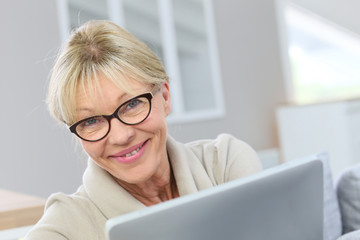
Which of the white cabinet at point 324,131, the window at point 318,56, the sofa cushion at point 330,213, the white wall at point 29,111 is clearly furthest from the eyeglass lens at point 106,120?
the window at point 318,56

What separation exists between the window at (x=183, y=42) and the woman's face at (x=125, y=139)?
4069mm

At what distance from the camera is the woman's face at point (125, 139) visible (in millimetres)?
1256

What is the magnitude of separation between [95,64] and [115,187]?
31cm

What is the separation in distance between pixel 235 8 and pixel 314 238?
18.5 ft

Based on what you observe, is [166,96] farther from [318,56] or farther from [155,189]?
[318,56]

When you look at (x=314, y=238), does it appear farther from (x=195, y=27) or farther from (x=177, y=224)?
(x=195, y=27)

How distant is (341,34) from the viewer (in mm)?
7410

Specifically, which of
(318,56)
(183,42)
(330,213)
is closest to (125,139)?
(330,213)

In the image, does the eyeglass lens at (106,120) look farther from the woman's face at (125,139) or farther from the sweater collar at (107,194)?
the sweater collar at (107,194)

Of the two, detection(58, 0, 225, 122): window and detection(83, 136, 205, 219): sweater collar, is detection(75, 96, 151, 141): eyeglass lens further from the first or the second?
detection(58, 0, 225, 122): window

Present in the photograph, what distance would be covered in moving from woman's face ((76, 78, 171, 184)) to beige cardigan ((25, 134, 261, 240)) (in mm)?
53

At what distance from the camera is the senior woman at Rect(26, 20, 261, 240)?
4.11 ft

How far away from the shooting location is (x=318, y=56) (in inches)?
291

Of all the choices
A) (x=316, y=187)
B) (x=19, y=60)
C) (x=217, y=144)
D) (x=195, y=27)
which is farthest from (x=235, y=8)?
(x=316, y=187)
